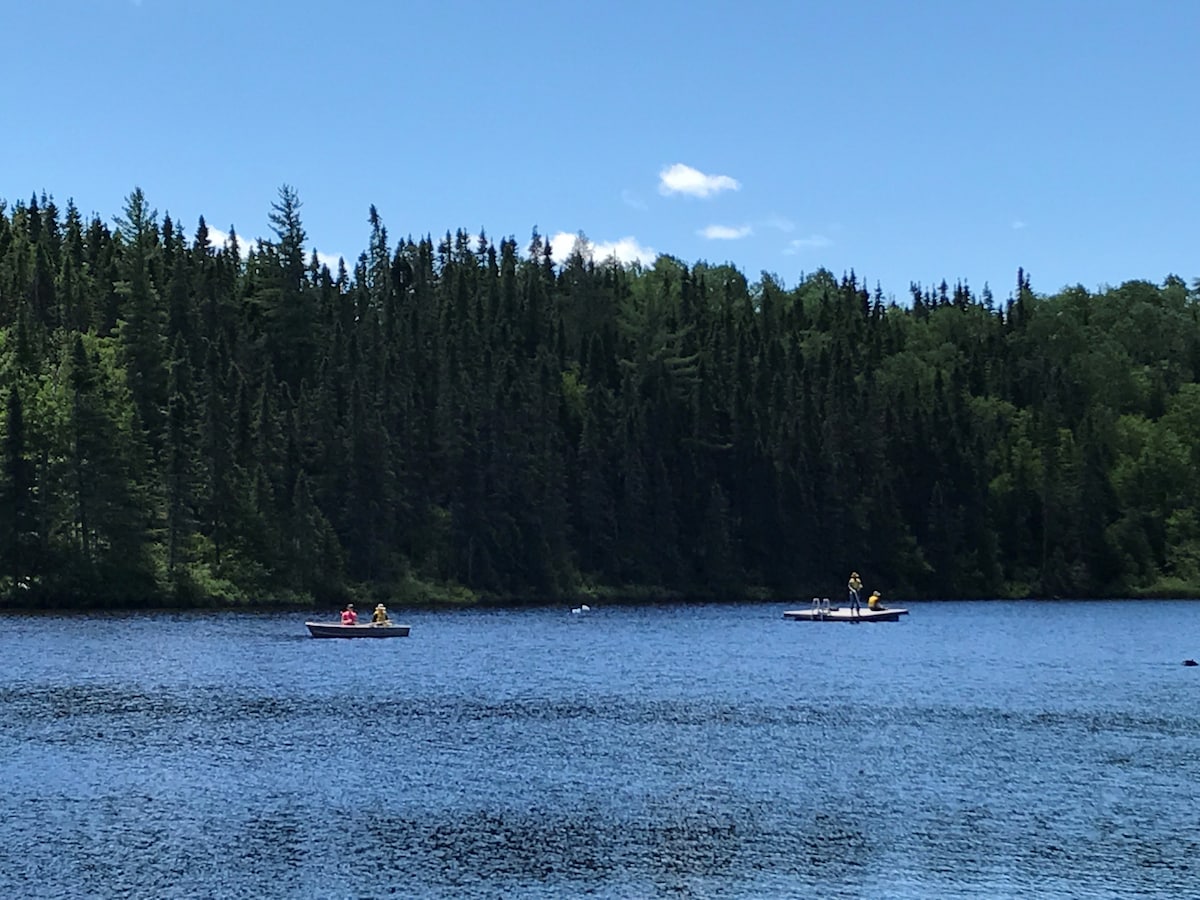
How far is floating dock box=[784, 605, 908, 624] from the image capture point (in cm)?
14000

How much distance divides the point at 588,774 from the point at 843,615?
8767 centimetres

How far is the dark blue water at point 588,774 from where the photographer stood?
40781 mm

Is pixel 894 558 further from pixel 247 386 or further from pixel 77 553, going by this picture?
pixel 77 553

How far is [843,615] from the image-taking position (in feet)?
461

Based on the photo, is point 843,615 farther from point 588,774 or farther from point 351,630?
point 588,774

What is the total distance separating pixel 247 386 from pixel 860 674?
104 metres

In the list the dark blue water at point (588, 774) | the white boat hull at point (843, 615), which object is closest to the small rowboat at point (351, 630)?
the dark blue water at point (588, 774)

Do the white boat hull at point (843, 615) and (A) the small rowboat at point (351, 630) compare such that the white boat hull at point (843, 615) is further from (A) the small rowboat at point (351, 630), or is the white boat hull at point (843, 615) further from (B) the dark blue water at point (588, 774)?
(A) the small rowboat at point (351, 630)

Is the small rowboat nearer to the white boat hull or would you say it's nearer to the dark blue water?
the dark blue water

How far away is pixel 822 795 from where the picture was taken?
2024 inches

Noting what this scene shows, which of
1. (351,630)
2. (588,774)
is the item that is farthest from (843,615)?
(588,774)

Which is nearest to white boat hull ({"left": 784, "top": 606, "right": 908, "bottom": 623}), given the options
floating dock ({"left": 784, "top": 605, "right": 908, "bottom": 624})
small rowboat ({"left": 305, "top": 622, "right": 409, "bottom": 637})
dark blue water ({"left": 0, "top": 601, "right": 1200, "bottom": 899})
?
floating dock ({"left": 784, "top": 605, "right": 908, "bottom": 624})

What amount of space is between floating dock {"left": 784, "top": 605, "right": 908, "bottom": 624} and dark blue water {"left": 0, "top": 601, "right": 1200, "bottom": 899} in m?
34.9

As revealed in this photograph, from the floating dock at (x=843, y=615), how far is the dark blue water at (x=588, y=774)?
34885 mm
